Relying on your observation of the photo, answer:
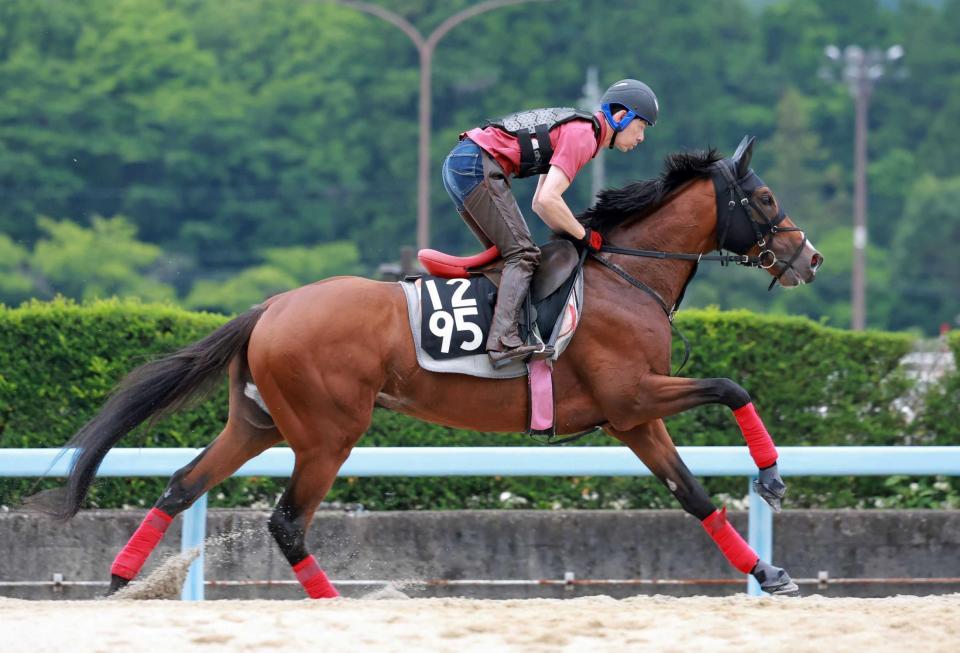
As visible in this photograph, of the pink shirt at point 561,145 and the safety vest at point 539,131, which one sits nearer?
the pink shirt at point 561,145

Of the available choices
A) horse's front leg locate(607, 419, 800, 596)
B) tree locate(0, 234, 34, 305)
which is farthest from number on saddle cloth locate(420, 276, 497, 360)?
tree locate(0, 234, 34, 305)

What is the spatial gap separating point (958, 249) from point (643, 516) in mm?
49566

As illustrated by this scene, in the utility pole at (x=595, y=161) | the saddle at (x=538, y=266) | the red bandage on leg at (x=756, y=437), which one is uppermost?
the utility pole at (x=595, y=161)

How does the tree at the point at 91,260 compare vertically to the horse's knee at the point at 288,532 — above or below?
above

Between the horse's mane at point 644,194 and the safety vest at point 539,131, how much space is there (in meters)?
0.43

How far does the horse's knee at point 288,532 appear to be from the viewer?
670cm

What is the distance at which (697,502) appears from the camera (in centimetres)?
685

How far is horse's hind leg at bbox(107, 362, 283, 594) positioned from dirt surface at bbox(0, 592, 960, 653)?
65 centimetres

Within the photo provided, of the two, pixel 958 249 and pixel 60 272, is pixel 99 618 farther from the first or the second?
pixel 958 249

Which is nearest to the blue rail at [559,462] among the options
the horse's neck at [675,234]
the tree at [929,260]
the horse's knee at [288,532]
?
the horse's knee at [288,532]

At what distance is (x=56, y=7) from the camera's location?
172 feet

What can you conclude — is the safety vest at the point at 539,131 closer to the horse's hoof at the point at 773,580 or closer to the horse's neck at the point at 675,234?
the horse's neck at the point at 675,234

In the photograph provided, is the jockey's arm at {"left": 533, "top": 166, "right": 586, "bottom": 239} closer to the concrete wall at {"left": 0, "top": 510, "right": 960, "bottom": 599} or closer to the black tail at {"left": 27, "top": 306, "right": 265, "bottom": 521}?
the black tail at {"left": 27, "top": 306, "right": 265, "bottom": 521}

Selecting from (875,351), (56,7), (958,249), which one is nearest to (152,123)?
(56,7)
